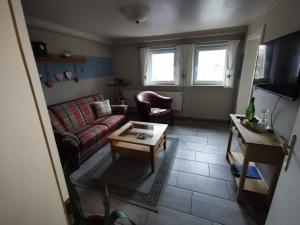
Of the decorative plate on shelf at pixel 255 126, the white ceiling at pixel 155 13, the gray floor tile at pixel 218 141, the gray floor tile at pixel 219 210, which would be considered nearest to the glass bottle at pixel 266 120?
the decorative plate on shelf at pixel 255 126

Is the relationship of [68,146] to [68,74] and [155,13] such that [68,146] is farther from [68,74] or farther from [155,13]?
[155,13]

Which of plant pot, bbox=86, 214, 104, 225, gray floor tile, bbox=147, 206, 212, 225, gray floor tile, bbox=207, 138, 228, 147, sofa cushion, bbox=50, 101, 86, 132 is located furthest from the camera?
gray floor tile, bbox=207, 138, 228, 147

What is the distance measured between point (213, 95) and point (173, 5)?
2454 mm

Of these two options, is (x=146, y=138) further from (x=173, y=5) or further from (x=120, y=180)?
(x=173, y=5)

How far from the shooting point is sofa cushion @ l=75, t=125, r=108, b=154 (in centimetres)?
230

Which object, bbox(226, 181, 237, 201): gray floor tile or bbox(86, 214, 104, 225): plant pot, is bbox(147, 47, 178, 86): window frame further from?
bbox(86, 214, 104, 225): plant pot

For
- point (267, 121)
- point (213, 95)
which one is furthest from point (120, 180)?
point (213, 95)

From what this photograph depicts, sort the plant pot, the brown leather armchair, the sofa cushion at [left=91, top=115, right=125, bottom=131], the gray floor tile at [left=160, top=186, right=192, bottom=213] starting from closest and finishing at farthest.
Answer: the plant pot → the gray floor tile at [left=160, top=186, right=192, bottom=213] → the sofa cushion at [left=91, top=115, right=125, bottom=131] → the brown leather armchair

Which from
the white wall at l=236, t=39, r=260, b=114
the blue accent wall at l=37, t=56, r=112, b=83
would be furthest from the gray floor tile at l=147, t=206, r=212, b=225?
the blue accent wall at l=37, t=56, r=112, b=83

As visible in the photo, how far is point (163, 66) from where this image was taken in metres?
4.14

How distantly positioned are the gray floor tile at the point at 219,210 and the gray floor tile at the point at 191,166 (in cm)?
41

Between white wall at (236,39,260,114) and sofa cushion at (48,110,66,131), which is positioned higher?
white wall at (236,39,260,114)

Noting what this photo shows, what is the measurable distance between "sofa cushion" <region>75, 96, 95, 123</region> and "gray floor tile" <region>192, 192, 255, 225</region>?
2.38 meters

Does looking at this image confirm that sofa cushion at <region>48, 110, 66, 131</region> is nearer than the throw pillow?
Yes
